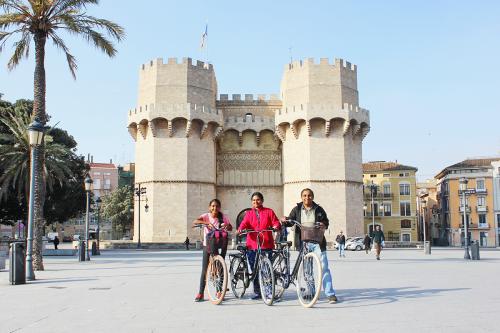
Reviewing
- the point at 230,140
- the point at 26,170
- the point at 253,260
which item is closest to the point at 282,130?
the point at 230,140

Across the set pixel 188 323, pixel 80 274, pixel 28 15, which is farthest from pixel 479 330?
pixel 28 15

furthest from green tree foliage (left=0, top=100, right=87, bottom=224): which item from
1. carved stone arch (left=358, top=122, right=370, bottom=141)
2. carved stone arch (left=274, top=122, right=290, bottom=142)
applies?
carved stone arch (left=358, top=122, right=370, bottom=141)

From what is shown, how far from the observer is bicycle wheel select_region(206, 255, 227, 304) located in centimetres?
769

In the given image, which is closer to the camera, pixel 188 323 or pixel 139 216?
pixel 188 323

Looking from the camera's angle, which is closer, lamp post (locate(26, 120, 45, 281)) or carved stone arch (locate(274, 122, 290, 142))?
lamp post (locate(26, 120, 45, 281))

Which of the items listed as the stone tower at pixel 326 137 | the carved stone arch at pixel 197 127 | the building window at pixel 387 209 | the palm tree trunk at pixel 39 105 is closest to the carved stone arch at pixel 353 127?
the stone tower at pixel 326 137

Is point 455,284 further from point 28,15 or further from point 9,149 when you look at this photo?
point 9,149

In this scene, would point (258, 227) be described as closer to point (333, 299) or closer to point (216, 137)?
point (333, 299)

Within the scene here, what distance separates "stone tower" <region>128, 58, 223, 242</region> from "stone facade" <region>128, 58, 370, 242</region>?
0.22 feet

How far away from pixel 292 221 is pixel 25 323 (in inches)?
152

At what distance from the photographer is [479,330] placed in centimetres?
547

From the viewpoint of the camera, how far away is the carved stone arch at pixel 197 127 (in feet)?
121

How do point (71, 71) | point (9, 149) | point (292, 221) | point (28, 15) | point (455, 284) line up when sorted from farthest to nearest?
point (9, 149), point (71, 71), point (28, 15), point (455, 284), point (292, 221)

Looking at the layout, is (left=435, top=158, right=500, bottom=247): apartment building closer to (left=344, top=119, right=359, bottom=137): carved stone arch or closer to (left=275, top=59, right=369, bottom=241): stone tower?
(left=344, top=119, right=359, bottom=137): carved stone arch
